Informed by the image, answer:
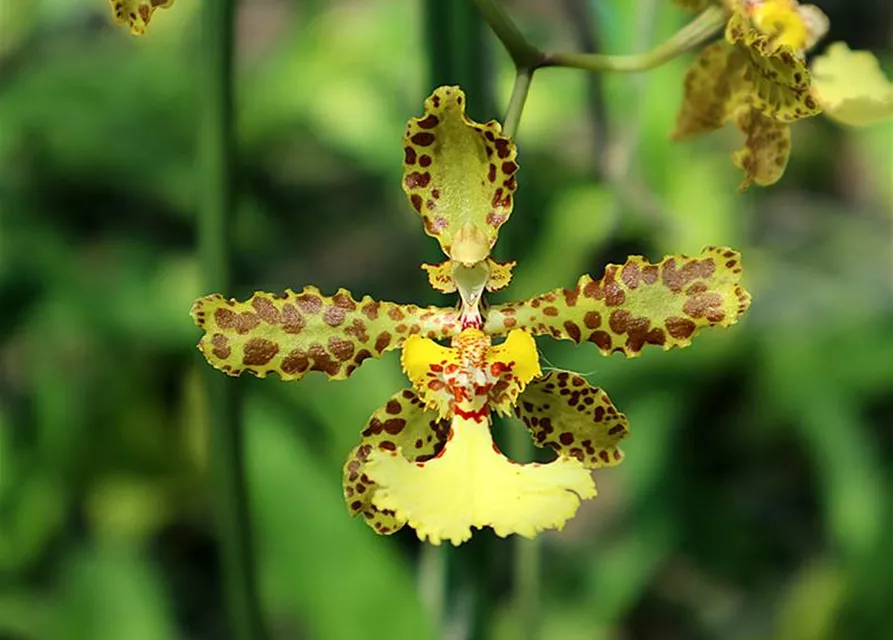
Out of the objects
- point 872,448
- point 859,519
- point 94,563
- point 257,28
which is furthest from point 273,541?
point 257,28

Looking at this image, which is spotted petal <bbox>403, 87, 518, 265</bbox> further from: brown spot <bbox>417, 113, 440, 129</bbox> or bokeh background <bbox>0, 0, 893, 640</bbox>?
bokeh background <bbox>0, 0, 893, 640</bbox>

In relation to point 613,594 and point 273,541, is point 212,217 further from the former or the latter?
point 613,594

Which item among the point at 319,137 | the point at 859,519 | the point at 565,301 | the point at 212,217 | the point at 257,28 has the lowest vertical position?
the point at 859,519

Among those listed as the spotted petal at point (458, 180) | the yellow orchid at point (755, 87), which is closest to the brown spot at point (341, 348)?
the spotted petal at point (458, 180)

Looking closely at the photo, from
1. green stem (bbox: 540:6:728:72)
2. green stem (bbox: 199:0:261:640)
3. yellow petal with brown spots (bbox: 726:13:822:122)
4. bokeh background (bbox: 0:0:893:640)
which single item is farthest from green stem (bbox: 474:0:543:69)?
bokeh background (bbox: 0:0:893:640)

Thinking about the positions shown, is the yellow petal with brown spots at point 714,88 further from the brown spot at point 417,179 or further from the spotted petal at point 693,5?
the brown spot at point 417,179

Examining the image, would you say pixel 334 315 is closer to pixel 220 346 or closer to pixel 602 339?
→ pixel 220 346

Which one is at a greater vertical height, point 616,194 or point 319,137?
point 319,137
